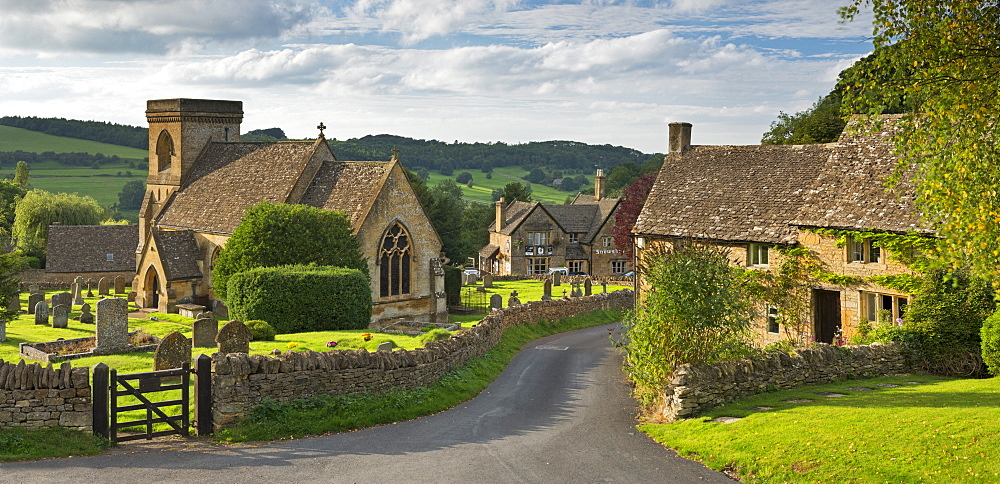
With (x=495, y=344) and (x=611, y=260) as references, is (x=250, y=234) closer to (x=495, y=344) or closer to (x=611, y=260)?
(x=495, y=344)

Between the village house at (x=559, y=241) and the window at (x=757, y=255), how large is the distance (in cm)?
5684

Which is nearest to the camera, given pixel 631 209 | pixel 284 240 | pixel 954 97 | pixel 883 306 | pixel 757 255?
pixel 954 97

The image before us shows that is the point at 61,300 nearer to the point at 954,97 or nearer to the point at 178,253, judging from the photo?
the point at 178,253

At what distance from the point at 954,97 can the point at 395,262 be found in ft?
105

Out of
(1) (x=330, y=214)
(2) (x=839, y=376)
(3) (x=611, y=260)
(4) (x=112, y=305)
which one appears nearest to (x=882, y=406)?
(2) (x=839, y=376)

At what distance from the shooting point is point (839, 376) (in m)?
23.2

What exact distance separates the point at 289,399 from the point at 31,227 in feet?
226

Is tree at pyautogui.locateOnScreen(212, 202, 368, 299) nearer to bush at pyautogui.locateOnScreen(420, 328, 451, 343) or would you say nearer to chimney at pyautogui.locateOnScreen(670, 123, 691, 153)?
bush at pyautogui.locateOnScreen(420, 328, 451, 343)

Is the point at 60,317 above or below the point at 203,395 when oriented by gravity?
above

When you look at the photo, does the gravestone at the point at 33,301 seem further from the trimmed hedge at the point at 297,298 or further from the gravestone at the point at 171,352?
the gravestone at the point at 171,352

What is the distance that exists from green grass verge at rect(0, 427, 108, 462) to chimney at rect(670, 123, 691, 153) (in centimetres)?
2695

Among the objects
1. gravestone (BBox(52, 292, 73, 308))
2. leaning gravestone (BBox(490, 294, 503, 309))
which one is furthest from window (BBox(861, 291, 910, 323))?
gravestone (BBox(52, 292, 73, 308))

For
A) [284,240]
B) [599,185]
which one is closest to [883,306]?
[284,240]

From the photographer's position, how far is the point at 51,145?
17038 centimetres
